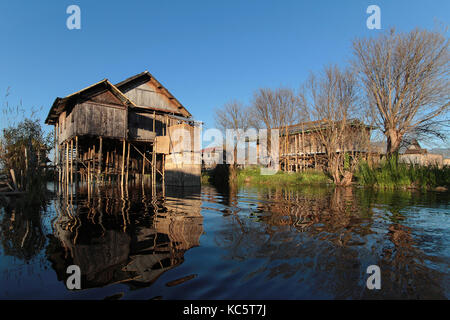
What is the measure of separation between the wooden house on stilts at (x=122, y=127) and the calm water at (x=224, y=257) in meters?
11.8

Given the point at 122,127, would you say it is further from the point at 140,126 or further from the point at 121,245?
the point at 121,245

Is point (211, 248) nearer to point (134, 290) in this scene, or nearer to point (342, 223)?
point (134, 290)

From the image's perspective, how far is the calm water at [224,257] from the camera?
6.90 ft

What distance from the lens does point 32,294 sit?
205 centimetres

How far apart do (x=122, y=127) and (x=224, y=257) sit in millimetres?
15651

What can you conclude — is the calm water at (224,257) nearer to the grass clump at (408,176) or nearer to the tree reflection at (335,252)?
the tree reflection at (335,252)

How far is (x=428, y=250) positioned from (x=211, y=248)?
8.96 ft

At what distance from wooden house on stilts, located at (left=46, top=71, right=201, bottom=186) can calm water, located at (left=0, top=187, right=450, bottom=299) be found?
11.8 m

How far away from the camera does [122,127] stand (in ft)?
54.2

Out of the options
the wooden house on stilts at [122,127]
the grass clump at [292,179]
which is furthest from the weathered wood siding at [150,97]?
the grass clump at [292,179]

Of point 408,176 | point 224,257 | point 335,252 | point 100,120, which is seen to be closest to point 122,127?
point 100,120

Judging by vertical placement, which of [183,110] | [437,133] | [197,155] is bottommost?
[197,155]
